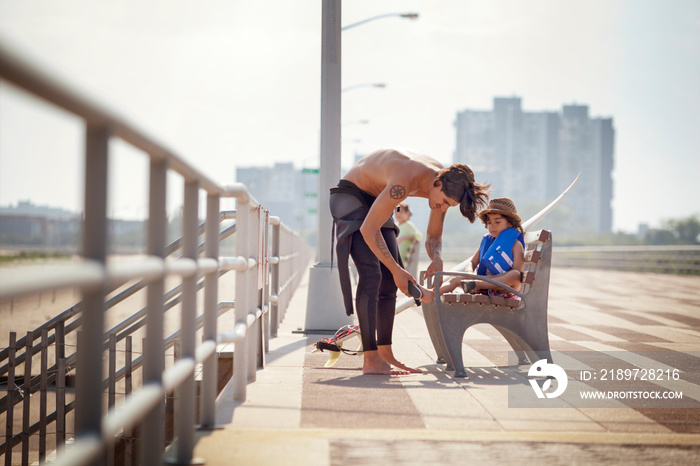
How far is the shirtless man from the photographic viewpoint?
16.9 feet

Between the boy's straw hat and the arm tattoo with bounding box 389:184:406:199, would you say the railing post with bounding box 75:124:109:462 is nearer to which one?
the arm tattoo with bounding box 389:184:406:199

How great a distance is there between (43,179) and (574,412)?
126 inches

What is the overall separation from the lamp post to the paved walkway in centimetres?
174

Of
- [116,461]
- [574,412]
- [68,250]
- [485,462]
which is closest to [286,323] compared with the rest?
[116,461]

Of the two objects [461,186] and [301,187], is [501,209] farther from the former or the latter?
[301,187]

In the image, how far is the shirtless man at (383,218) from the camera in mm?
5152

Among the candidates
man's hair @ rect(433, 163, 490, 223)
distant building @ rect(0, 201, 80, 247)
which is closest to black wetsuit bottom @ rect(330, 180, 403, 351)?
man's hair @ rect(433, 163, 490, 223)

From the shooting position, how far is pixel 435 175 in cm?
527

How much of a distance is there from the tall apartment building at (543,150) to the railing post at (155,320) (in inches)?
7251

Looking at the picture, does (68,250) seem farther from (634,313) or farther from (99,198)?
(634,313)

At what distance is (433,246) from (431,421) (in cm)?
231

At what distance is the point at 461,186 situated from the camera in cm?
512

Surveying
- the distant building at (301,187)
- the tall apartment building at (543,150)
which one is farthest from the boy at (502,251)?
the tall apartment building at (543,150)

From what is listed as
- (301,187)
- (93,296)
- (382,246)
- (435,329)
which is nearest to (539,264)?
(435,329)
